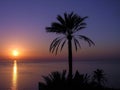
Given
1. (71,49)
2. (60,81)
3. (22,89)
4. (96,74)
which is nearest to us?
(60,81)

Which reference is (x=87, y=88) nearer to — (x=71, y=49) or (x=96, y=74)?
(x=71, y=49)

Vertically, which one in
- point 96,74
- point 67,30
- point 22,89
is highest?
point 67,30

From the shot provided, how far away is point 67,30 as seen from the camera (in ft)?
80.7

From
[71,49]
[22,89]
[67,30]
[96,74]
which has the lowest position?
[22,89]

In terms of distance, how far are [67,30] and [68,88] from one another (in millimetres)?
7327

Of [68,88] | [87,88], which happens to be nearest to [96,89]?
[87,88]

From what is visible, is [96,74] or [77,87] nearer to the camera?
[77,87]

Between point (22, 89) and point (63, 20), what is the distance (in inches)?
1993

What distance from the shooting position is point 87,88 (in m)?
19.6

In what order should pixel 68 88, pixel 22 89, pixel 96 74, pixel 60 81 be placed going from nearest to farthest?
pixel 68 88 → pixel 60 81 → pixel 96 74 → pixel 22 89

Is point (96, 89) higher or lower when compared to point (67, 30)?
lower

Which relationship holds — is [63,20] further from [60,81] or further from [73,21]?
[60,81]

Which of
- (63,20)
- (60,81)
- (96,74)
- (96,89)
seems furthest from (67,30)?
(96,74)

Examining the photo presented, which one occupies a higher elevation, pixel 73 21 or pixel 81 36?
pixel 73 21
